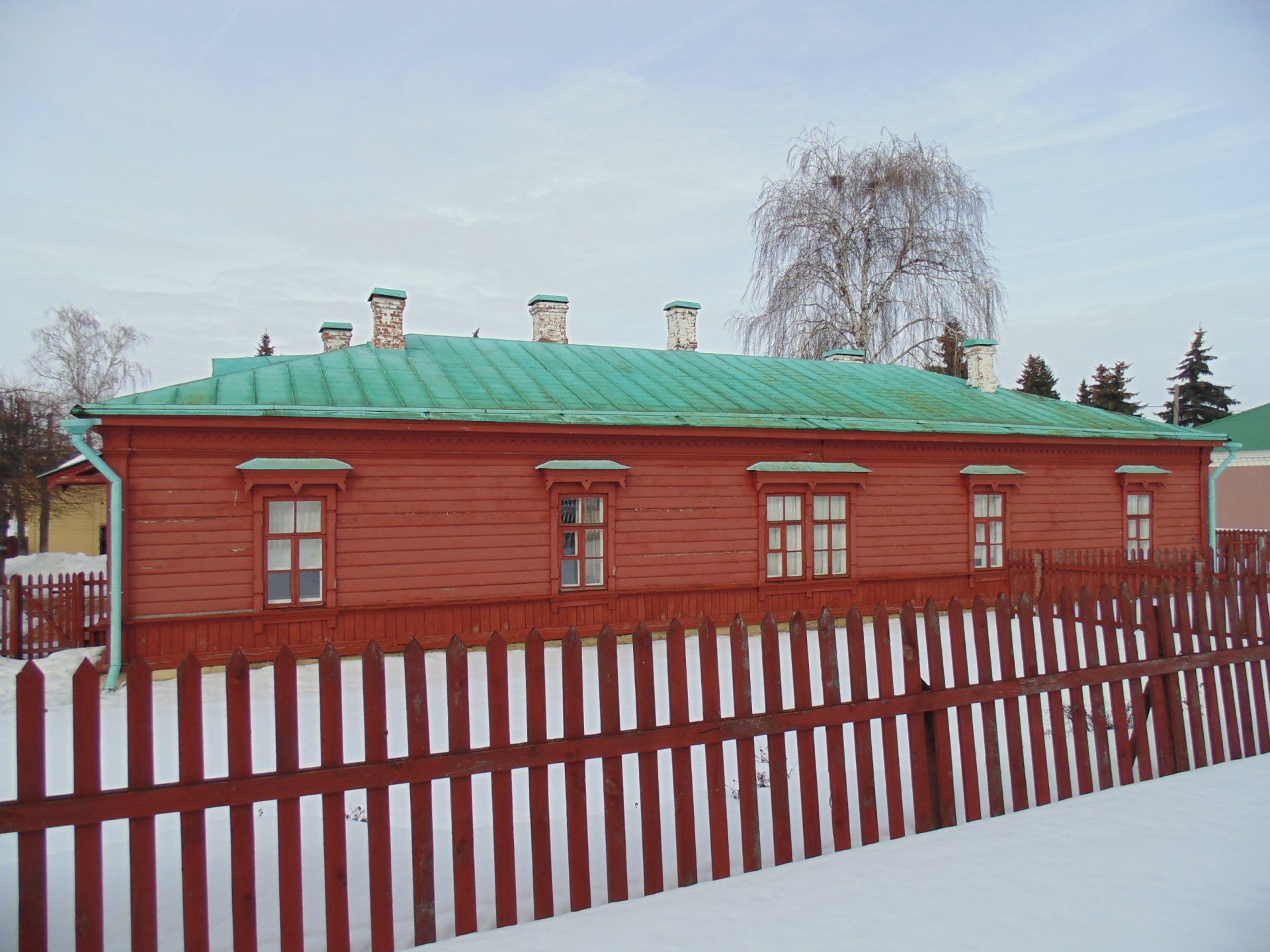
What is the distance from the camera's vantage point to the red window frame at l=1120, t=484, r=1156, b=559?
17156mm

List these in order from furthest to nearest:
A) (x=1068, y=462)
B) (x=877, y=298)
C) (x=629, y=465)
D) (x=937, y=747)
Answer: (x=877, y=298) < (x=1068, y=462) < (x=629, y=465) < (x=937, y=747)

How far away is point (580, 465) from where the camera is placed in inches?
485

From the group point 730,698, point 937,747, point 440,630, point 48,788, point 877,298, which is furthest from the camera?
point 877,298

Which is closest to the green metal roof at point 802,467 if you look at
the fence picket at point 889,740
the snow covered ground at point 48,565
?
the fence picket at point 889,740

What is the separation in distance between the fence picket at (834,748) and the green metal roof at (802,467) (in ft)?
29.7

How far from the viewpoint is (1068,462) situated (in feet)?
54.6

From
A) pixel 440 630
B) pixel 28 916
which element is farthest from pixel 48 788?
pixel 440 630

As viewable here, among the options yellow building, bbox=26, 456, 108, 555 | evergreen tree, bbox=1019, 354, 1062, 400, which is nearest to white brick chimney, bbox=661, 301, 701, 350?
yellow building, bbox=26, 456, 108, 555

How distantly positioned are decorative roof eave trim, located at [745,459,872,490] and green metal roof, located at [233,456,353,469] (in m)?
6.29

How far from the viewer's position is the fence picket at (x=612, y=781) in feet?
12.9

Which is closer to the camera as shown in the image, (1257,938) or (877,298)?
(1257,938)

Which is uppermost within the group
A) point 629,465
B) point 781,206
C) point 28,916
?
point 781,206

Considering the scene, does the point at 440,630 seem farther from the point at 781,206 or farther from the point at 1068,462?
the point at 781,206

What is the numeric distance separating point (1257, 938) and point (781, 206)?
27974mm
